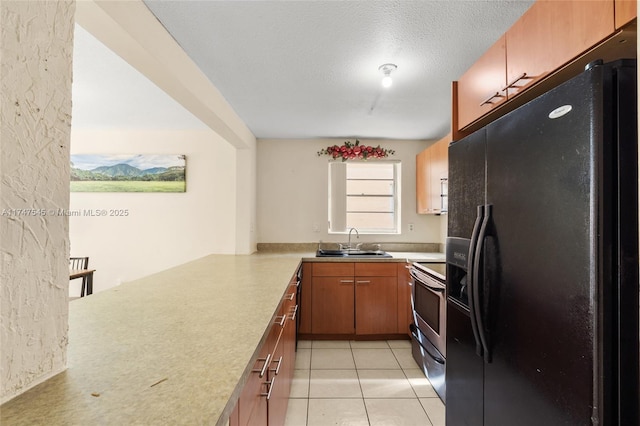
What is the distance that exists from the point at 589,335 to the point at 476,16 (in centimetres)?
143

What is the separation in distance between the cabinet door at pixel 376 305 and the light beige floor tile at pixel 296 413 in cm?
117

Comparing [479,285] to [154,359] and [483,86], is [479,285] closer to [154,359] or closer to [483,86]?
[483,86]

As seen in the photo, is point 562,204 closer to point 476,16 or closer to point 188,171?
point 476,16

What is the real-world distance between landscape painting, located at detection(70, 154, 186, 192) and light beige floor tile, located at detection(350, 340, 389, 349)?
260cm

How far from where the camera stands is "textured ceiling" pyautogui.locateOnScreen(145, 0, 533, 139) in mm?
1403

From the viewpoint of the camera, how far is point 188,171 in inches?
139

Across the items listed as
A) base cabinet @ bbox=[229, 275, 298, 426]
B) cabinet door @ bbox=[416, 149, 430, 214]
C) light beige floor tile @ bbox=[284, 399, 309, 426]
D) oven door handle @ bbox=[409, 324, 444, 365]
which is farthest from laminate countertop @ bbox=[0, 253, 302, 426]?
cabinet door @ bbox=[416, 149, 430, 214]

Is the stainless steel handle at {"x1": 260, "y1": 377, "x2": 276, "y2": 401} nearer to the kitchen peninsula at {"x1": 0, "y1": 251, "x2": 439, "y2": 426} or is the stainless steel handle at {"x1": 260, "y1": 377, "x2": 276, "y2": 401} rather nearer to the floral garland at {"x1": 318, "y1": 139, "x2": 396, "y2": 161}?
the kitchen peninsula at {"x1": 0, "y1": 251, "x2": 439, "y2": 426}

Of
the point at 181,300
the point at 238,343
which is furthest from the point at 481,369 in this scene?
the point at 181,300

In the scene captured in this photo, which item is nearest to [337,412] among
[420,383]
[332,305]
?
[420,383]

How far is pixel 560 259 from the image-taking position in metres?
0.84

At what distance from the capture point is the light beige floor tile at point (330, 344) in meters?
2.98

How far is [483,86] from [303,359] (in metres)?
2.51

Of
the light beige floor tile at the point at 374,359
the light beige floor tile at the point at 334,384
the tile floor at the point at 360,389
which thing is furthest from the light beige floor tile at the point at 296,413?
the light beige floor tile at the point at 374,359
